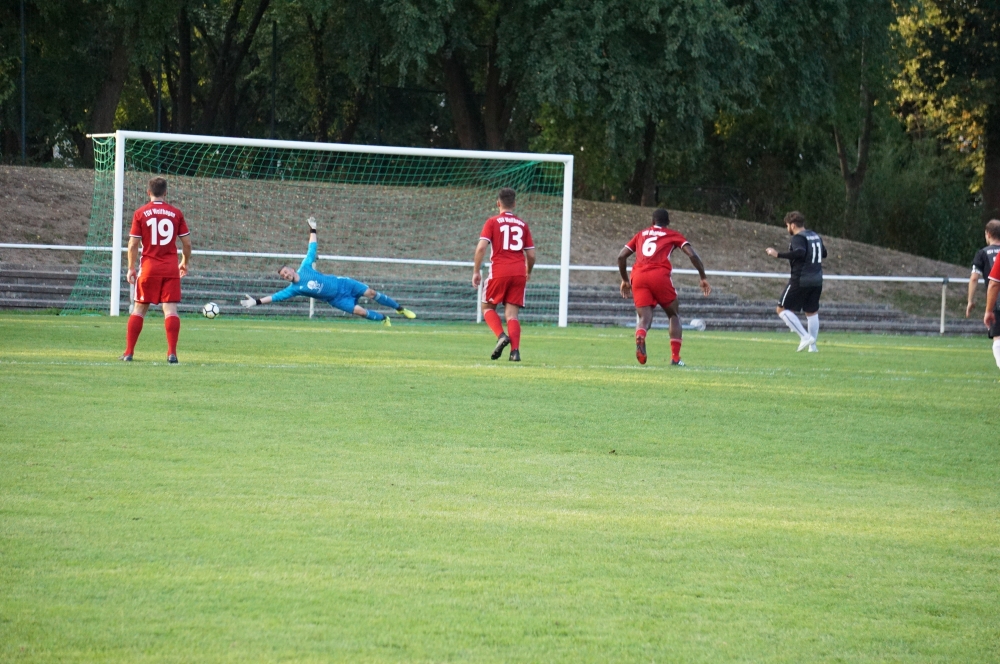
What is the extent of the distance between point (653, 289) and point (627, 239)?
734 inches

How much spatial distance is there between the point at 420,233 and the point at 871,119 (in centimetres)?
1900

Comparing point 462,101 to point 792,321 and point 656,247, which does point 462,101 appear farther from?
point 656,247

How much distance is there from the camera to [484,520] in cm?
595

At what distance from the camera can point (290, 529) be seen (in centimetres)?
561

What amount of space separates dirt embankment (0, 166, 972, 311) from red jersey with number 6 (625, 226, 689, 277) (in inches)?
619

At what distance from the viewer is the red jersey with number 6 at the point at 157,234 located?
12.6 meters

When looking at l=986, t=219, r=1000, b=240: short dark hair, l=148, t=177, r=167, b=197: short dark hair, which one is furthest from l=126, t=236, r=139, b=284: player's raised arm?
l=986, t=219, r=1000, b=240: short dark hair

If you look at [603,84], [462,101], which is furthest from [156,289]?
[462,101]

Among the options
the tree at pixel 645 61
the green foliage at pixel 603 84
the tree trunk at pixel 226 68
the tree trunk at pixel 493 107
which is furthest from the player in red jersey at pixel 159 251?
the tree trunk at pixel 226 68

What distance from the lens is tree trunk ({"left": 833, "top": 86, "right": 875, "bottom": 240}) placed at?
41250mm

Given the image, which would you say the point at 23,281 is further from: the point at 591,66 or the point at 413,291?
the point at 591,66

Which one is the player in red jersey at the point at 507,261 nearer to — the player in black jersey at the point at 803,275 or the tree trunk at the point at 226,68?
the player in black jersey at the point at 803,275

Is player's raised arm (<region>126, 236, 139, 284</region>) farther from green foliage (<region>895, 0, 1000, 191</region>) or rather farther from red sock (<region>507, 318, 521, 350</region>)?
green foliage (<region>895, 0, 1000, 191</region>)

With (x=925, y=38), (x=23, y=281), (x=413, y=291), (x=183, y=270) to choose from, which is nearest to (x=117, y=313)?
(x=23, y=281)
